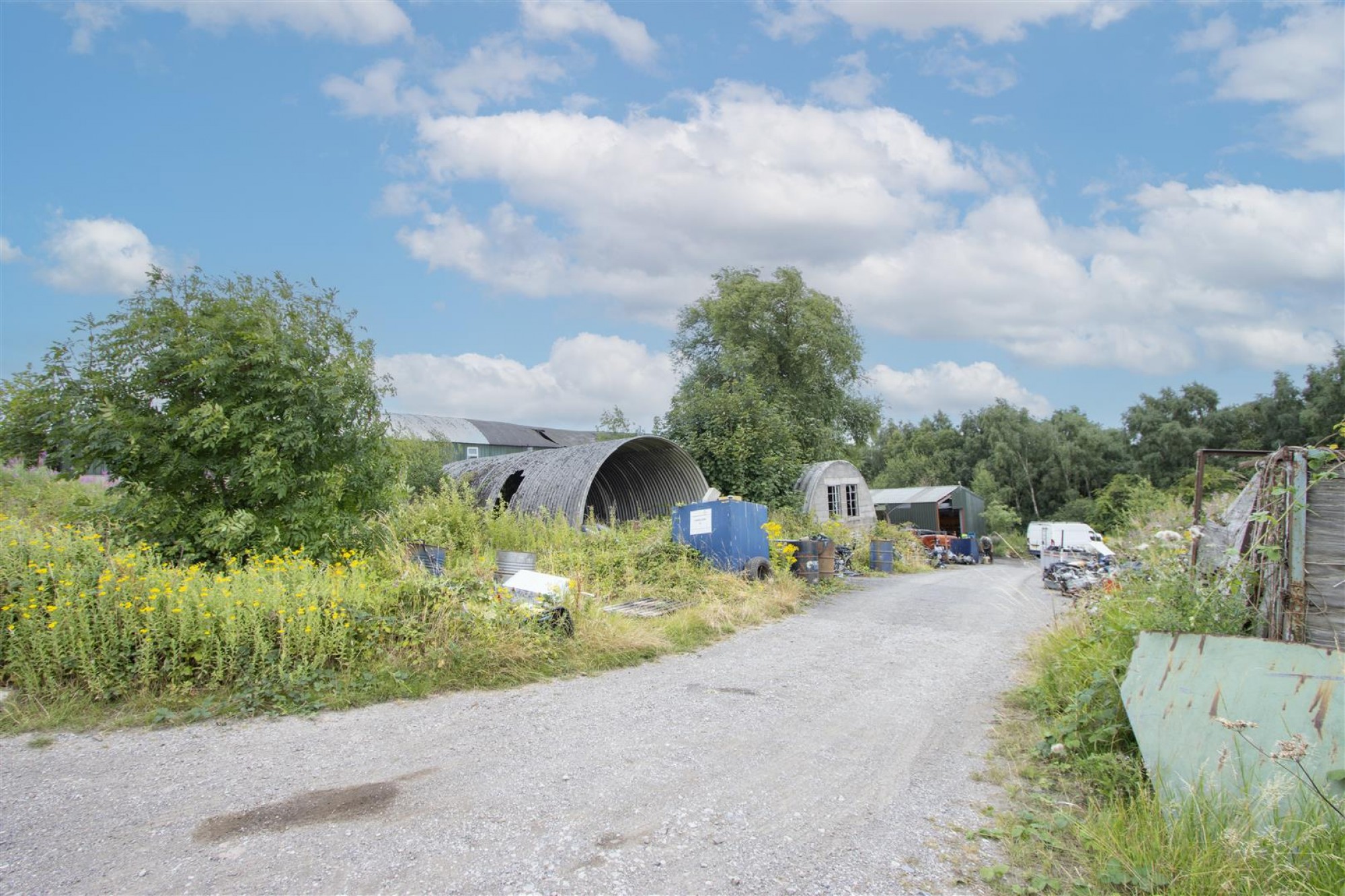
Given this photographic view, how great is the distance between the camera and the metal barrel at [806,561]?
1362 cm

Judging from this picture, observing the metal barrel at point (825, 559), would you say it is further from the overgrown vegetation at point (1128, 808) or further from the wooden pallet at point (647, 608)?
the overgrown vegetation at point (1128, 808)

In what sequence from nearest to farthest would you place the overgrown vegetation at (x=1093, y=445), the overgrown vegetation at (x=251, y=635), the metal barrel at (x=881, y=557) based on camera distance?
the overgrown vegetation at (x=251, y=635), the metal barrel at (x=881, y=557), the overgrown vegetation at (x=1093, y=445)

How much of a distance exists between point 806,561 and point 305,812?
35.7 ft

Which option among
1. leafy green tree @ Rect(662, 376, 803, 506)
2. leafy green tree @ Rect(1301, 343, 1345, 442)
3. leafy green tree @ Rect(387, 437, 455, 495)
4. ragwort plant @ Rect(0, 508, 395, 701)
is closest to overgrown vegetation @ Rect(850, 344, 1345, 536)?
leafy green tree @ Rect(1301, 343, 1345, 442)

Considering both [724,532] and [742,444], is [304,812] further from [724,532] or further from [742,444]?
[742,444]

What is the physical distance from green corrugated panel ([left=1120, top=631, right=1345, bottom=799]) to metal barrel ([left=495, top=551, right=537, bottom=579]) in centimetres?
716

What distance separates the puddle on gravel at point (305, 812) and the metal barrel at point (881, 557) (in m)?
16.4

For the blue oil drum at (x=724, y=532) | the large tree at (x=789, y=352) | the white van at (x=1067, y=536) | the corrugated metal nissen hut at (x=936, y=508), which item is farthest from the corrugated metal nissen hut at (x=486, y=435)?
the blue oil drum at (x=724, y=532)

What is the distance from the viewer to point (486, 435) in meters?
46.4

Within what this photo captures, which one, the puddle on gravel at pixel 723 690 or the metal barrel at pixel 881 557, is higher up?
the puddle on gravel at pixel 723 690

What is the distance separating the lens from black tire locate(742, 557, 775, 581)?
11.7m

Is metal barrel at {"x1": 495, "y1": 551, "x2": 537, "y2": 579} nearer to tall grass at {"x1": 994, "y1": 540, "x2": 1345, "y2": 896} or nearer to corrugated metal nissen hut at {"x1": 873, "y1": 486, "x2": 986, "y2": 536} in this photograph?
tall grass at {"x1": 994, "y1": 540, "x2": 1345, "y2": 896}

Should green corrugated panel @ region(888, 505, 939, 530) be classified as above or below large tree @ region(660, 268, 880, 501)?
below

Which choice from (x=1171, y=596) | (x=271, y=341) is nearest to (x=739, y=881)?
(x=1171, y=596)
